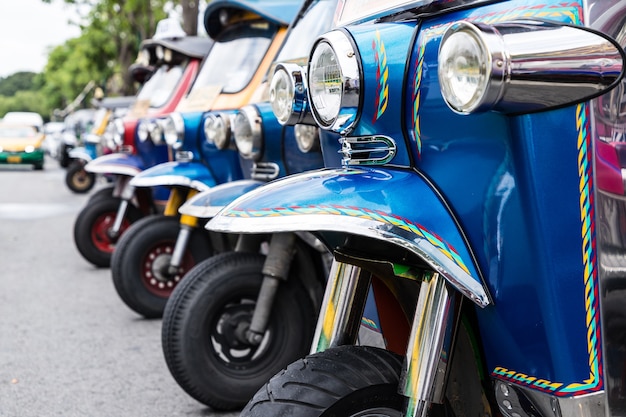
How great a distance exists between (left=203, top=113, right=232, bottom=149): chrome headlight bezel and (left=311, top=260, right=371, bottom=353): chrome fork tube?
7.44 ft

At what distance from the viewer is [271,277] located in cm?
352

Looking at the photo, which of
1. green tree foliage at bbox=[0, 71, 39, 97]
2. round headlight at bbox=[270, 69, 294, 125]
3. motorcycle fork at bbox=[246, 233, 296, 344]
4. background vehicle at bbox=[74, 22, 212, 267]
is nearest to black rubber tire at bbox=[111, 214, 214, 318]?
background vehicle at bbox=[74, 22, 212, 267]

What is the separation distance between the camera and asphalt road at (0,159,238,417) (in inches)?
157

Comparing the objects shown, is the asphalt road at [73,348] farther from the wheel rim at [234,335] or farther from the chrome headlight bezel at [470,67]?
the chrome headlight bezel at [470,67]

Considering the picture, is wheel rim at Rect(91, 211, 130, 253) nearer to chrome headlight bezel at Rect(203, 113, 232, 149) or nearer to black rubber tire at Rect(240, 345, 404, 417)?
chrome headlight bezel at Rect(203, 113, 232, 149)

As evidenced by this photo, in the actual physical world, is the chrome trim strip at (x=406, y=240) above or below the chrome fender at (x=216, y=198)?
above

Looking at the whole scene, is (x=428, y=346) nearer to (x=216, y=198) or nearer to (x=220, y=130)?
(x=216, y=198)

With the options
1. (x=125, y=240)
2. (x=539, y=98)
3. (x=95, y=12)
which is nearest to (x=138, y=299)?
(x=125, y=240)

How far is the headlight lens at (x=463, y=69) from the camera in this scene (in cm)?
175

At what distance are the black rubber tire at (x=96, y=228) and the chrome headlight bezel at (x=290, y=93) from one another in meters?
5.12

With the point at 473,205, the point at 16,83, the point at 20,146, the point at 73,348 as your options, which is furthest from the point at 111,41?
the point at 16,83

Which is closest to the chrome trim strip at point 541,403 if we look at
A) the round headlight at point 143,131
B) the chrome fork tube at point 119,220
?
the round headlight at point 143,131

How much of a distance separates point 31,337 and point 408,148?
3770 mm

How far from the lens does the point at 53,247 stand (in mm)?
9359
